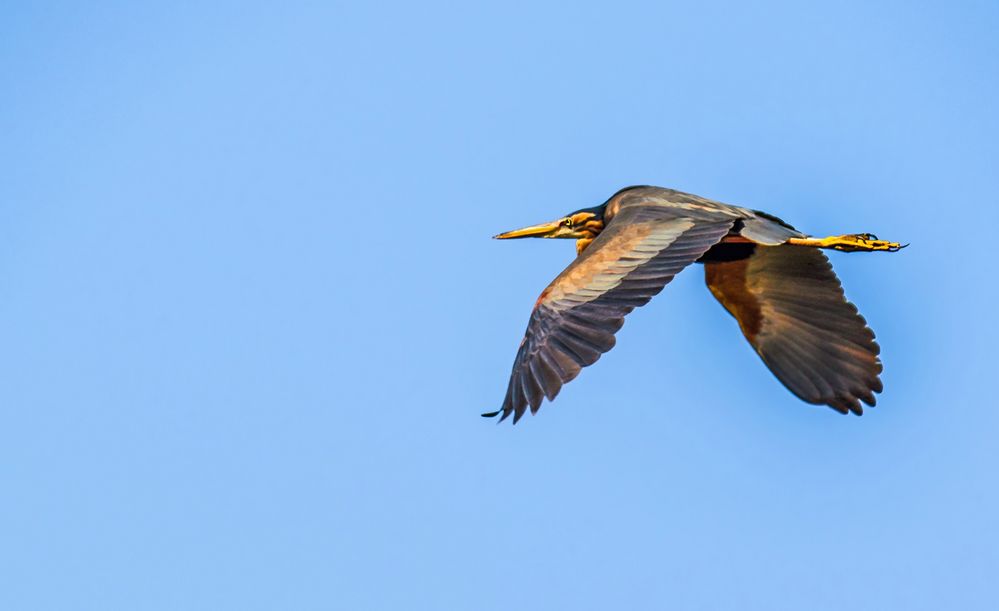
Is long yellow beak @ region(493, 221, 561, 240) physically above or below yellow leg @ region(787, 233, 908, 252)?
above

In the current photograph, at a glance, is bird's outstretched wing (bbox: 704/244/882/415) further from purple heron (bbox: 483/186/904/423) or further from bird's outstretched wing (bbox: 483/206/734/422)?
bird's outstretched wing (bbox: 483/206/734/422)

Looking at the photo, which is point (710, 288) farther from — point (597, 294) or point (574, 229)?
point (597, 294)

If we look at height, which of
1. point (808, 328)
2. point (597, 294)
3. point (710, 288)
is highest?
point (710, 288)

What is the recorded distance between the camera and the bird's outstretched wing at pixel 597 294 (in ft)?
34.7

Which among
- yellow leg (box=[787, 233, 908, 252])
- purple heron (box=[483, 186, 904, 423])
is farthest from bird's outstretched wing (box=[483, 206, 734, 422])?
yellow leg (box=[787, 233, 908, 252])

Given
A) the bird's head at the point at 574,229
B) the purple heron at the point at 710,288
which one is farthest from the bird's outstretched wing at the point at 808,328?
the bird's head at the point at 574,229

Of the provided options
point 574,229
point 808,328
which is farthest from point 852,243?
point 574,229

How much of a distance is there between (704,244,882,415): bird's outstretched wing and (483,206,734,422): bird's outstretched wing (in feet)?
5.24

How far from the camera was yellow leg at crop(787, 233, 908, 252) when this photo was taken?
12.8m

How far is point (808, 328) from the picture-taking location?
1355 centimetres

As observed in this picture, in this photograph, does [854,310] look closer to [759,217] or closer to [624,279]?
[759,217]

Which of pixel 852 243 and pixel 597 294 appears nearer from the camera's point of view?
pixel 597 294

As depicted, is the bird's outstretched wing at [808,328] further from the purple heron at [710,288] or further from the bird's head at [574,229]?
the bird's head at [574,229]

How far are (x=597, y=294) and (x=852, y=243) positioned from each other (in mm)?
2737
